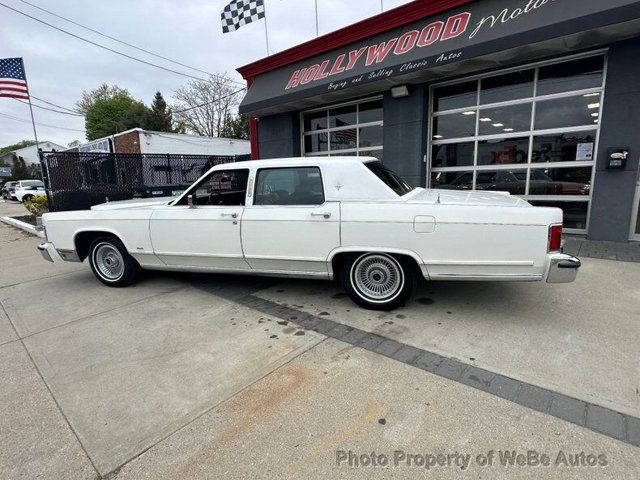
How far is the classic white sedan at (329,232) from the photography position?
3.27 meters

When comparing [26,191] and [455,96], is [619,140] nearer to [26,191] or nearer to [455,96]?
[455,96]

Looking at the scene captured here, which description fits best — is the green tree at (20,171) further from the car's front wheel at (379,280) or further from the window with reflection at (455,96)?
the car's front wheel at (379,280)

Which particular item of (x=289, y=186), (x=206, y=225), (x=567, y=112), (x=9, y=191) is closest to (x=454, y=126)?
(x=567, y=112)

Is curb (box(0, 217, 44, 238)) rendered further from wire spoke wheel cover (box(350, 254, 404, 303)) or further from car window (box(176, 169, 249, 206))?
wire spoke wheel cover (box(350, 254, 404, 303))

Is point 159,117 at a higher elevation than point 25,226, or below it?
higher

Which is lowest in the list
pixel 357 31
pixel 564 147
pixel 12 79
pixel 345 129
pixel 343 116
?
pixel 564 147

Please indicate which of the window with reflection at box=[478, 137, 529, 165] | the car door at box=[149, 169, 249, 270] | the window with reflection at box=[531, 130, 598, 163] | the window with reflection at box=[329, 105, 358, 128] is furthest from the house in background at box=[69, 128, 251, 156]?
the window with reflection at box=[531, 130, 598, 163]

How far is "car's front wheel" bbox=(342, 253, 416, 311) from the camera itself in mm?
3695

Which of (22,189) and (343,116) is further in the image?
(22,189)

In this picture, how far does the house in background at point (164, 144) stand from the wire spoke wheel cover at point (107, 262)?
638 inches

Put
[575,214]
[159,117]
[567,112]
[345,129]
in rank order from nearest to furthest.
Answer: [567,112] → [575,214] → [345,129] → [159,117]

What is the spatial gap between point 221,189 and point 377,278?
2.14 m

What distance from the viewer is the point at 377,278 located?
389 cm

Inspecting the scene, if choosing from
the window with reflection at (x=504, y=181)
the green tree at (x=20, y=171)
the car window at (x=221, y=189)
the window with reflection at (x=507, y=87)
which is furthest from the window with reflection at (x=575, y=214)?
the green tree at (x=20, y=171)
